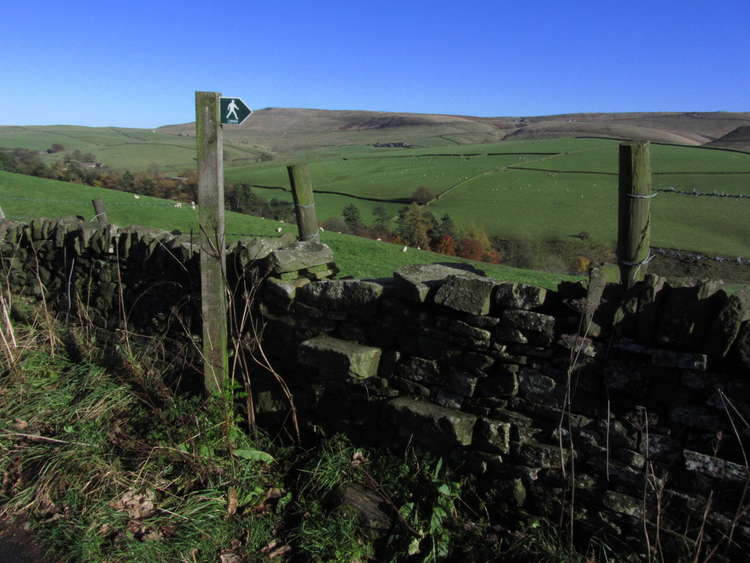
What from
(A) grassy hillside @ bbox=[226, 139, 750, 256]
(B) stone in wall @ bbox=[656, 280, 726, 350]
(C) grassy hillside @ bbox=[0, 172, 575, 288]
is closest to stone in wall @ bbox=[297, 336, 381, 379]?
(B) stone in wall @ bbox=[656, 280, 726, 350]

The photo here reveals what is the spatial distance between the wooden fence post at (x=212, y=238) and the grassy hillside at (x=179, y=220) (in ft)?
12.3

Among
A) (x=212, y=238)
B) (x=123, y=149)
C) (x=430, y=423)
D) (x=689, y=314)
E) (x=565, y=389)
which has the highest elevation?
(x=123, y=149)

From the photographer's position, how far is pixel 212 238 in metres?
4.67

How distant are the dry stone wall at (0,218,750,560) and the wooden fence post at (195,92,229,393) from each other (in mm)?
365

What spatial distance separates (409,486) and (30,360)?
403 centimetres

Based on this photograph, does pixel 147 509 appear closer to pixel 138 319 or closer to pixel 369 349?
pixel 369 349

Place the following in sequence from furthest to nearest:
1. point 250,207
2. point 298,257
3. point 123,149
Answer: point 123,149, point 250,207, point 298,257

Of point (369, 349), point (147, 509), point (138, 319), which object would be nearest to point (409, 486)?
point (369, 349)

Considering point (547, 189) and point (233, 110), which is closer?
point (233, 110)

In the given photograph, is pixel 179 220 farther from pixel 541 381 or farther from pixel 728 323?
pixel 728 323

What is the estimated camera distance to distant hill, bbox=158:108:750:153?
8773 centimetres

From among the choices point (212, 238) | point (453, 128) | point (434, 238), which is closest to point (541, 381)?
point (212, 238)

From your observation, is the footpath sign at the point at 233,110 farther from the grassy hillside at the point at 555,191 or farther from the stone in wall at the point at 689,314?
the grassy hillside at the point at 555,191

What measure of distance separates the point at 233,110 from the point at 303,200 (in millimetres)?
1154
